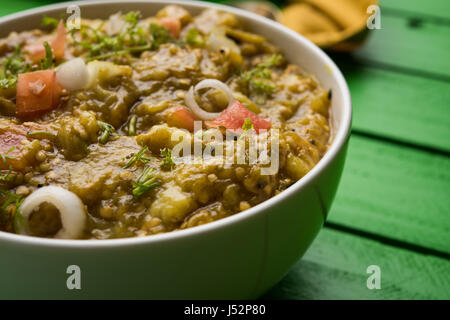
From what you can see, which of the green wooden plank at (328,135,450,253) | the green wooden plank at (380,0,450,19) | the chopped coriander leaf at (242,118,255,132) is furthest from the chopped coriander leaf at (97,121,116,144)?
the green wooden plank at (380,0,450,19)

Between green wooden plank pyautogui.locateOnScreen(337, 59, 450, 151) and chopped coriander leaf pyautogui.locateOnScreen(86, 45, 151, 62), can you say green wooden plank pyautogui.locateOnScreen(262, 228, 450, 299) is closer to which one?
green wooden plank pyautogui.locateOnScreen(337, 59, 450, 151)

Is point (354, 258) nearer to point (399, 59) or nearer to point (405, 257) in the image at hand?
point (405, 257)

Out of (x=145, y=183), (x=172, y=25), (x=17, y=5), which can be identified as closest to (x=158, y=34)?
(x=172, y=25)

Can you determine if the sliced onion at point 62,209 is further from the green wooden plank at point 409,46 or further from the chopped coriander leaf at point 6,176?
the green wooden plank at point 409,46

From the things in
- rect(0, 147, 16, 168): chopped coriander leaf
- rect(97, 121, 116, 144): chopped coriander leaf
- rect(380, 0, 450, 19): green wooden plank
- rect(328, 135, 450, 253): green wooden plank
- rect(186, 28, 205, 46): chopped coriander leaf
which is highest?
rect(380, 0, 450, 19): green wooden plank
